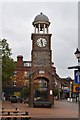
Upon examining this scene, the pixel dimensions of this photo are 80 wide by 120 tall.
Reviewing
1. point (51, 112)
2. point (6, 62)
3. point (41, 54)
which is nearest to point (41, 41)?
point (41, 54)

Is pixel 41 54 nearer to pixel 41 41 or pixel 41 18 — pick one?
pixel 41 41

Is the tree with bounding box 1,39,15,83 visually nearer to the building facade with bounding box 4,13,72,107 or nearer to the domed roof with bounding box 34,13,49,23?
the building facade with bounding box 4,13,72,107

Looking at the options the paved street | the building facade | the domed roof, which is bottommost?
the paved street

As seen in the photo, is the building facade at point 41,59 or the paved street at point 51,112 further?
the building facade at point 41,59

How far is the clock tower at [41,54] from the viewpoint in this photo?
48.4 meters

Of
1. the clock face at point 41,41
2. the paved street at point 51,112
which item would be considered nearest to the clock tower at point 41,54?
the clock face at point 41,41

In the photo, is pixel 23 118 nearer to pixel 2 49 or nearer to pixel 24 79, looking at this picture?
pixel 2 49

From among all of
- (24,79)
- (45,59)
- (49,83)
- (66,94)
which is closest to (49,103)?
(49,83)

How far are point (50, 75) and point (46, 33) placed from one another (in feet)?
22.4

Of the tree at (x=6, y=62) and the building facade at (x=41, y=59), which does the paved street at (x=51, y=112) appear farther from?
the tree at (x=6, y=62)

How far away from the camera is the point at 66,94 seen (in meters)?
126

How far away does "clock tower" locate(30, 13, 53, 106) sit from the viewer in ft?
159

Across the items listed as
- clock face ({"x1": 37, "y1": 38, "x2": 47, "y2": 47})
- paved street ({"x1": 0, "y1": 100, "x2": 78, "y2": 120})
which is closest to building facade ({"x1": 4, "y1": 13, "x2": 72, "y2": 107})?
clock face ({"x1": 37, "y1": 38, "x2": 47, "y2": 47})

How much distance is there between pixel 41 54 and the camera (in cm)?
4966
